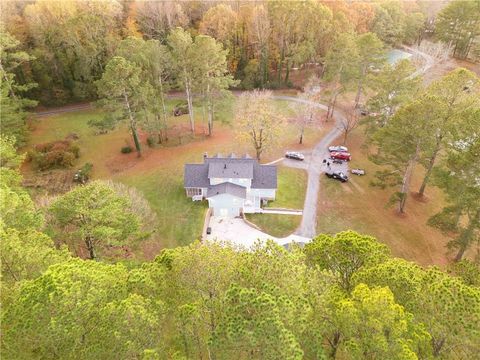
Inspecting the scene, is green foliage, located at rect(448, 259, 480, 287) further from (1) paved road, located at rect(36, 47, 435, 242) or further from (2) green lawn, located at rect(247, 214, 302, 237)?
(2) green lawn, located at rect(247, 214, 302, 237)

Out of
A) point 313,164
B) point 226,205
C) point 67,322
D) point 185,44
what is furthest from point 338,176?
point 67,322

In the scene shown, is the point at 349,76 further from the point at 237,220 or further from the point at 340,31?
the point at 237,220

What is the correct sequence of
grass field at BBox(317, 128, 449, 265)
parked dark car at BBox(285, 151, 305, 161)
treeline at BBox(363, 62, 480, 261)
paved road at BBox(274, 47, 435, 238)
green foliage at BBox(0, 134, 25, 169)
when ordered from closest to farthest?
1. treeline at BBox(363, 62, 480, 261)
2. green foliage at BBox(0, 134, 25, 169)
3. grass field at BBox(317, 128, 449, 265)
4. paved road at BBox(274, 47, 435, 238)
5. parked dark car at BBox(285, 151, 305, 161)

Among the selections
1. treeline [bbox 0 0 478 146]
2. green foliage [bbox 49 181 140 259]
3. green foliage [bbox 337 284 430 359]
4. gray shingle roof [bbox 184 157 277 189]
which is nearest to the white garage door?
gray shingle roof [bbox 184 157 277 189]

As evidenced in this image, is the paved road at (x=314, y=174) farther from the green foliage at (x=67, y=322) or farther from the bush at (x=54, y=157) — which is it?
the bush at (x=54, y=157)

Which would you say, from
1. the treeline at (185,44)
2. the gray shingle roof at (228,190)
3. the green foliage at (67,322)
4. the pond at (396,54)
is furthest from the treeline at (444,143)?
the pond at (396,54)
